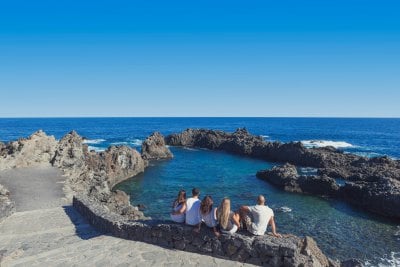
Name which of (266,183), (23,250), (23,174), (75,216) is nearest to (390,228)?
(266,183)

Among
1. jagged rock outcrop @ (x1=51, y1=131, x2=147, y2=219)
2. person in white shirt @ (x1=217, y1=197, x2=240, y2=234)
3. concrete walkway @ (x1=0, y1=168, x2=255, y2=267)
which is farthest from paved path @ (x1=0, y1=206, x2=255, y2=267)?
jagged rock outcrop @ (x1=51, y1=131, x2=147, y2=219)

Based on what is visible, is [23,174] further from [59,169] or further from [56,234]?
[56,234]

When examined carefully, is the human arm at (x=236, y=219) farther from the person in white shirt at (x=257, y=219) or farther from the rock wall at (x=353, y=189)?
the rock wall at (x=353, y=189)

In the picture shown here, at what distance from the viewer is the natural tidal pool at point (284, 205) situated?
21562mm

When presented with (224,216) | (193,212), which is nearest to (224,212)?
(224,216)

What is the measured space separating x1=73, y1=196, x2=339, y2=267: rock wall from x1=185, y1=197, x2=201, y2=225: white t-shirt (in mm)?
254

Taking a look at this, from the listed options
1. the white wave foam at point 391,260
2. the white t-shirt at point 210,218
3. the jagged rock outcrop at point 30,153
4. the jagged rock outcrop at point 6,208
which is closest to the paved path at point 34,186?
the jagged rock outcrop at point 6,208

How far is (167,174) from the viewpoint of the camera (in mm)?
46531

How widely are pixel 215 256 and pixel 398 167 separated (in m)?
39.9

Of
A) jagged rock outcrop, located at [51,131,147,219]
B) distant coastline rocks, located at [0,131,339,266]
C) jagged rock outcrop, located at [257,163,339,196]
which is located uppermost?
distant coastline rocks, located at [0,131,339,266]

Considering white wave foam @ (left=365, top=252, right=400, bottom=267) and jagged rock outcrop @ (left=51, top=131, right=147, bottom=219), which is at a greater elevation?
jagged rock outcrop @ (left=51, top=131, right=147, bottom=219)

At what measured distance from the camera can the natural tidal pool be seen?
70.7ft

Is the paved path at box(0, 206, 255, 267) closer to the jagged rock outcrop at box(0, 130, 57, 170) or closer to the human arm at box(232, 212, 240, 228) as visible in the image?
the human arm at box(232, 212, 240, 228)

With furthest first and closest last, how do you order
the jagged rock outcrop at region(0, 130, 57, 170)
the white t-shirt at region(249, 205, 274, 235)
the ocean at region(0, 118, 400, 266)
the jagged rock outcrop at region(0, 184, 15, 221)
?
the jagged rock outcrop at region(0, 130, 57, 170), the ocean at region(0, 118, 400, 266), the jagged rock outcrop at region(0, 184, 15, 221), the white t-shirt at region(249, 205, 274, 235)
